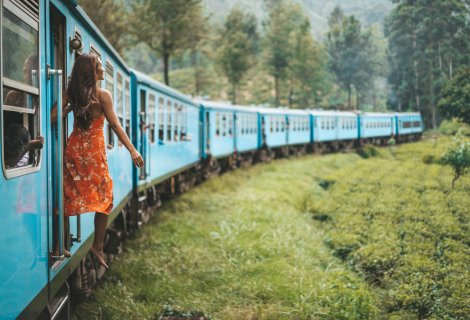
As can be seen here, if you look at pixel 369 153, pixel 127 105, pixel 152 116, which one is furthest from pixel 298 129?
pixel 127 105

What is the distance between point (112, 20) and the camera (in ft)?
86.4

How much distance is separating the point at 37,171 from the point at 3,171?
654mm

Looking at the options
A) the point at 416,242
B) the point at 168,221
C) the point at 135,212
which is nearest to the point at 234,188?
the point at 168,221

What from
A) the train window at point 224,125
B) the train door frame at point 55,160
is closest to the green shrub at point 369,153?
the train window at point 224,125

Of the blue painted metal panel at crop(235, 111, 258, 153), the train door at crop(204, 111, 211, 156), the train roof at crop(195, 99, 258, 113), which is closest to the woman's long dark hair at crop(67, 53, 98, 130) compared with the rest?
the train roof at crop(195, 99, 258, 113)

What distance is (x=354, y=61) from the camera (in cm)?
2278

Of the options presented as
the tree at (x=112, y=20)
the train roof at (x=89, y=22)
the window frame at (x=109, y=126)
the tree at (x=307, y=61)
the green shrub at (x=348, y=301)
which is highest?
the tree at (x=307, y=61)

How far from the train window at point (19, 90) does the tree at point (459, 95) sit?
26.4 ft

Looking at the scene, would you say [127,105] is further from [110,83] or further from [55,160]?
[55,160]

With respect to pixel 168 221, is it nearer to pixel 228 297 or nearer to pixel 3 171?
pixel 228 297

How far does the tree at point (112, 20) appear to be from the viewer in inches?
916

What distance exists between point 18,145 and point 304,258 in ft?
20.4

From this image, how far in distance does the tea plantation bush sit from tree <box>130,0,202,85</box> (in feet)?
52.7

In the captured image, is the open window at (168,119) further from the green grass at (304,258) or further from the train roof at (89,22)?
the train roof at (89,22)
